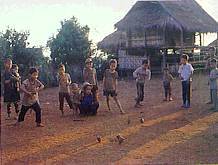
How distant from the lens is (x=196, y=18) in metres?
25.9

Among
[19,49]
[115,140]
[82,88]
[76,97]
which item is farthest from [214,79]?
[19,49]

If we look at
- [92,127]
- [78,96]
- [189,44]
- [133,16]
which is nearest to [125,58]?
[133,16]

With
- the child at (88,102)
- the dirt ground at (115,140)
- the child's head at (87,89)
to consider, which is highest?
the child's head at (87,89)

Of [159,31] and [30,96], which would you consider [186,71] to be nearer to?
[30,96]

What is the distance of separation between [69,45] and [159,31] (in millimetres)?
5626

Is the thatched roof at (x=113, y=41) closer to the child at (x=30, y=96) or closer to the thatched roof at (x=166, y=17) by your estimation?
the thatched roof at (x=166, y=17)

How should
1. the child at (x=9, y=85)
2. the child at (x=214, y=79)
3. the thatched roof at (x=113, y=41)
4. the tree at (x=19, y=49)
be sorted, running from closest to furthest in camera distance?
1. the child at (x=9, y=85)
2. the child at (x=214, y=79)
3. the tree at (x=19, y=49)
4. the thatched roof at (x=113, y=41)

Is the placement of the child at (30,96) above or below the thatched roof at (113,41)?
below

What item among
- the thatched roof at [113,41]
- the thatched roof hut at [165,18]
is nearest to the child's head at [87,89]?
Answer: the thatched roof hut at [165,18]

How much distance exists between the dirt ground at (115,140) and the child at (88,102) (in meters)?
0.39

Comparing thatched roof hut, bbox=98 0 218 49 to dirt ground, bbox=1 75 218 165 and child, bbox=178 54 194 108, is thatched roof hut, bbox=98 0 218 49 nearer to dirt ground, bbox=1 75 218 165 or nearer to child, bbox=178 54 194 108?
child, bbox=178 54 194 108

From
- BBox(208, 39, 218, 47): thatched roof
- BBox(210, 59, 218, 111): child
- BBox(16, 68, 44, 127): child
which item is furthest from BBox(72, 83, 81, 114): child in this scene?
BBox(208, 39, 218, 47): thatched roof

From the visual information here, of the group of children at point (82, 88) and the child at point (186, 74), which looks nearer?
the group of children at point (82, 88)

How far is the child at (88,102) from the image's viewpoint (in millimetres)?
10305
